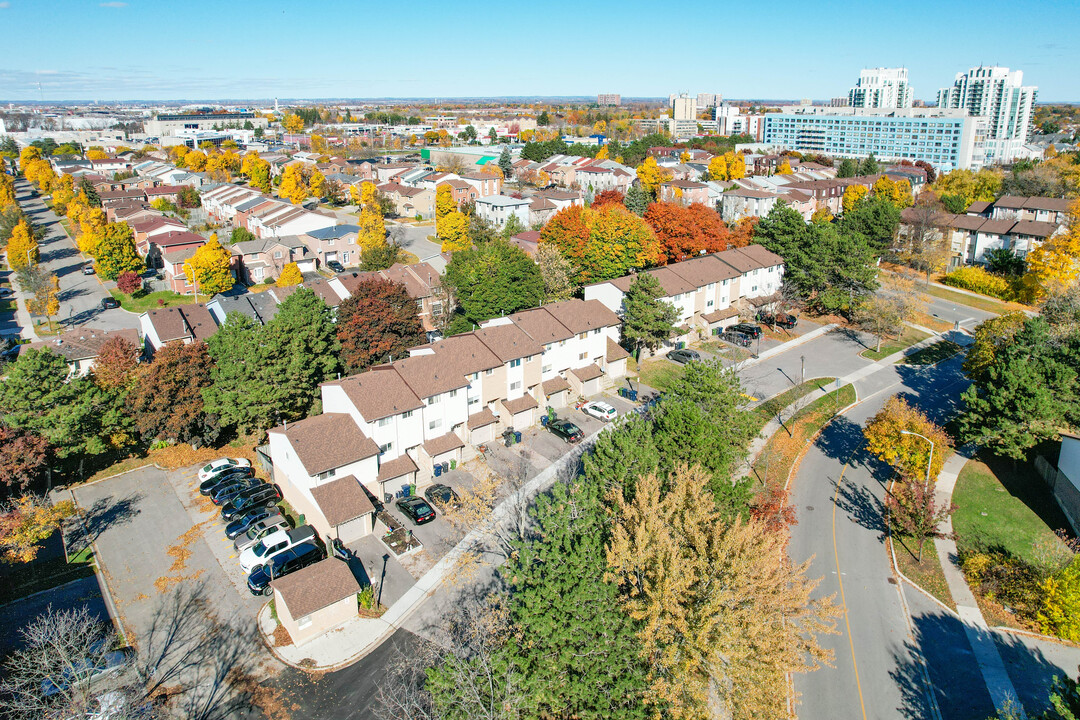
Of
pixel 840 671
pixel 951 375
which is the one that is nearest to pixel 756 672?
pixel 840 671

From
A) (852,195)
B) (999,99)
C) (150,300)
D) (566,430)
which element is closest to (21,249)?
(150,300)

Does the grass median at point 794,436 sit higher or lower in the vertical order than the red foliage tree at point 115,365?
lower

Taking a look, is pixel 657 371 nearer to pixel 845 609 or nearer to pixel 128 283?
pixel 845 609

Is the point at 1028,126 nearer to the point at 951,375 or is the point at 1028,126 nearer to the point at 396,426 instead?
the point at 951,375

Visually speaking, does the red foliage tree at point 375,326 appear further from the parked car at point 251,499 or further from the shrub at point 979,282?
the shrub at point 979,282

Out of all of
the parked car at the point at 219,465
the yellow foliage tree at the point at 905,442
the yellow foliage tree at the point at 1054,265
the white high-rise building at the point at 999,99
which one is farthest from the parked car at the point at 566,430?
the white high-rise building at the point at 999,99

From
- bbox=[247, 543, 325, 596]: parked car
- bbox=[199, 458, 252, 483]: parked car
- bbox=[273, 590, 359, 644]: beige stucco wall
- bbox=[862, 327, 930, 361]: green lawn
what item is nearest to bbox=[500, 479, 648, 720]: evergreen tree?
bbox=[273, 590, 359, 644]: beige stucco wall

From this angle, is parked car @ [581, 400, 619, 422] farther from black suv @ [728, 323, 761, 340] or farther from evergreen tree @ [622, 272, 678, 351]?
black suv @ [728, 323, 761, 340]
